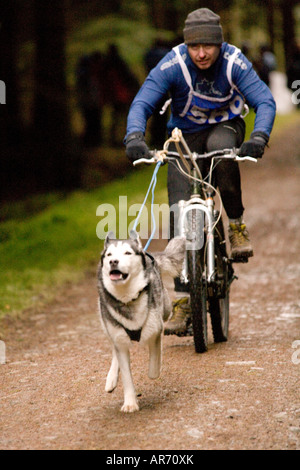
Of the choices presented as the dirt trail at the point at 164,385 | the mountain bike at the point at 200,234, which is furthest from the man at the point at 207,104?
the dirt trail at the point at 164,385

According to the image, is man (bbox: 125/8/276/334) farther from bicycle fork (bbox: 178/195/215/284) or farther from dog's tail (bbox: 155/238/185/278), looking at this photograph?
dog's tail (bbox: 155/238/185/278)

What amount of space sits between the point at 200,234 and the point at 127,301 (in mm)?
1235

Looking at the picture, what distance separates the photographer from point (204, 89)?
563 centimetres

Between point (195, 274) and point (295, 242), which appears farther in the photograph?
point (295, 242)

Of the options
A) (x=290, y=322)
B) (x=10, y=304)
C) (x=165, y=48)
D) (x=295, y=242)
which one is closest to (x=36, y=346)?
(x=10, y=304)

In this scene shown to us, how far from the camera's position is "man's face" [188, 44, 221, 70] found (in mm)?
5445

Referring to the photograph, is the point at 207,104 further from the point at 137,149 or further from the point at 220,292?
the point at 220,292

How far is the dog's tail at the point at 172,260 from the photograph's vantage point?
5.13 meters

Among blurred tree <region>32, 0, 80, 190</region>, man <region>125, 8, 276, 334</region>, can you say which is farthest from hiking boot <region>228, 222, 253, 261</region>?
blurred tree <region>32, 0, 80, 190</region>

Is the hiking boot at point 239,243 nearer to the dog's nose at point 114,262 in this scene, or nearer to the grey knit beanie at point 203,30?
the grey knit beanie at point 203,30

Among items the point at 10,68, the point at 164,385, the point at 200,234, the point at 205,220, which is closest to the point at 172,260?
the point at 200,234
